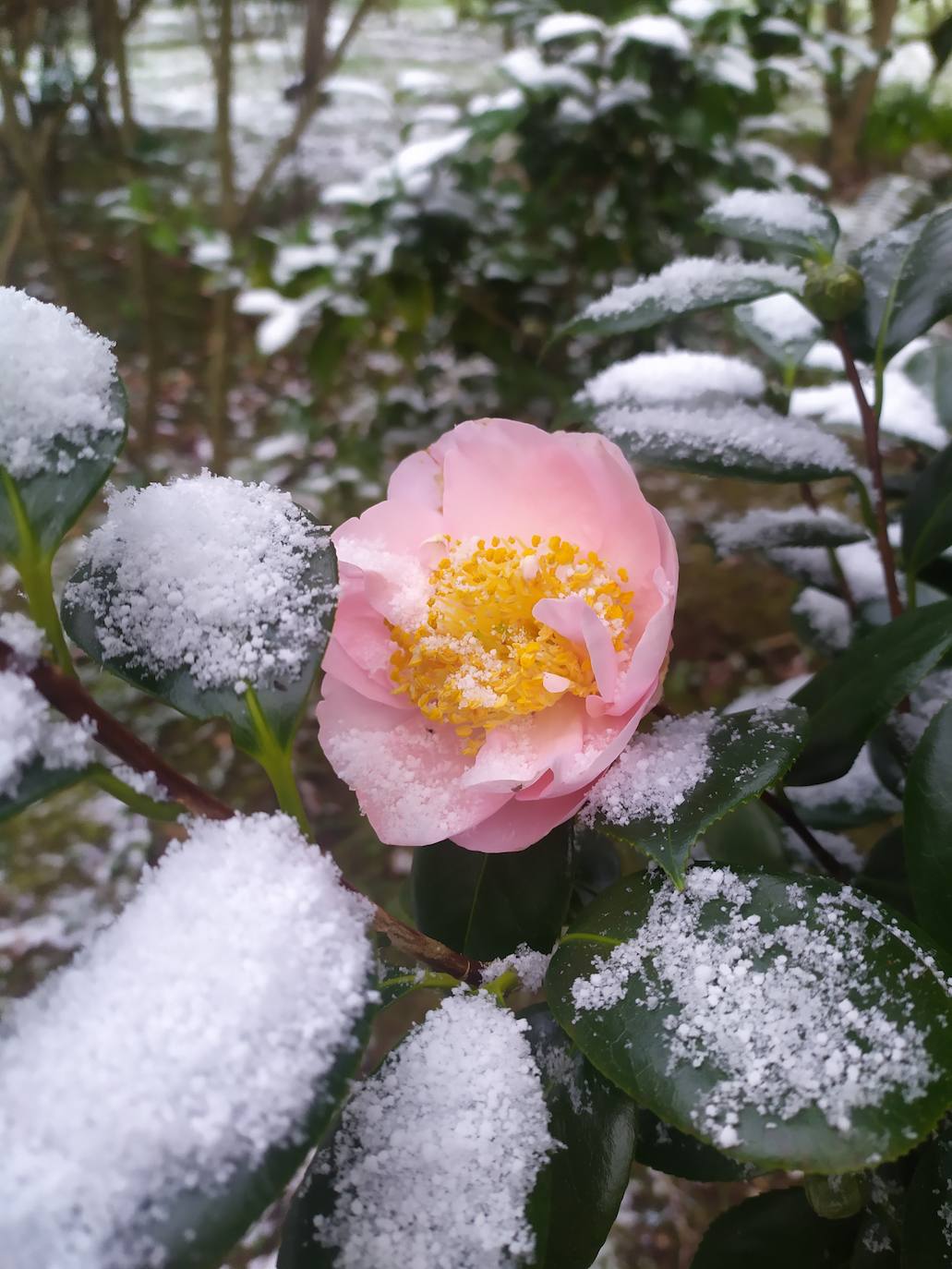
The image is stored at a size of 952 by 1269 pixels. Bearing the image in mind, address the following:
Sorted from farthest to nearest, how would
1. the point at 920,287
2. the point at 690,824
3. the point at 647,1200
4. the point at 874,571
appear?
1. the point at 647,1200
2. the point at 874,571
3. the point at 920,287
4. the point at 690,824

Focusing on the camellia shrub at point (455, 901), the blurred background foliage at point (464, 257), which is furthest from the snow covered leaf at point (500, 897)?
the blurred background foliage at point (464, 257)

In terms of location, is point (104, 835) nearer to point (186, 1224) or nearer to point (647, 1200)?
point (647, 1200)

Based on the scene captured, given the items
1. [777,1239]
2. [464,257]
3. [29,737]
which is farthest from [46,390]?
[464,257]

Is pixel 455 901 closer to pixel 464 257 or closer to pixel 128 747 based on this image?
pixel 128 747

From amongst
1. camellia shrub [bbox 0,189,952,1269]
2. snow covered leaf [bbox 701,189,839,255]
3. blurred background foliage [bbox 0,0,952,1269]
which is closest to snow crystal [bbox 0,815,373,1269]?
camellia shrub [bbox 0,189,952,1269]

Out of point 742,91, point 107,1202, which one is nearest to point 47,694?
point 107,1202
